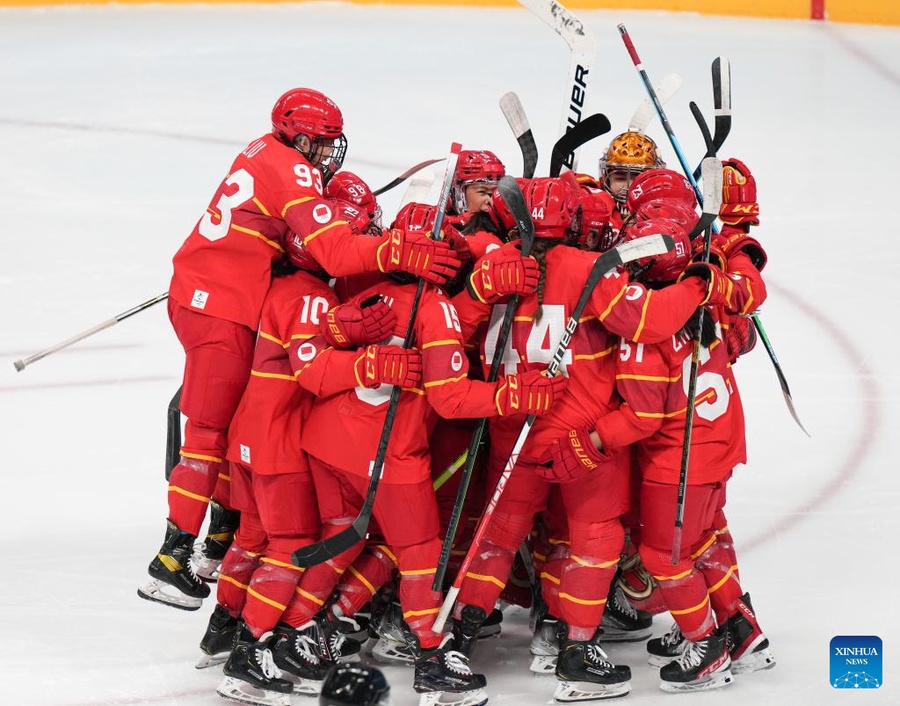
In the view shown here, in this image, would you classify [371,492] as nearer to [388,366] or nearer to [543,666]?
[388,366]

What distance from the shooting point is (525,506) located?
4262mm

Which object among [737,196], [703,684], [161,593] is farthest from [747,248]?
[161,593]

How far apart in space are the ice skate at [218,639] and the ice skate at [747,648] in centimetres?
143

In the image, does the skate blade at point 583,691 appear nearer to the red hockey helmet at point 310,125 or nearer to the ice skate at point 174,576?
the ice skate at point 174,576

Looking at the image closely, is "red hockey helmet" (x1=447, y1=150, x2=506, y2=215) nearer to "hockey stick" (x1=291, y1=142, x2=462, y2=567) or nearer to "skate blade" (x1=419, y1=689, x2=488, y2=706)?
"hockey stick" (x1=291, y1=142, x2=462, y2=567)

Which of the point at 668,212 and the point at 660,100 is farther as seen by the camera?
the point at 660,100

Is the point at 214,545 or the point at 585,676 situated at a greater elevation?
the point at 214,545

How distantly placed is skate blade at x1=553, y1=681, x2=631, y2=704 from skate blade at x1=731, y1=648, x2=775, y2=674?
381 mm

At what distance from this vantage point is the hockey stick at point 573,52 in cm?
501

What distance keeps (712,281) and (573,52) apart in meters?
1.37

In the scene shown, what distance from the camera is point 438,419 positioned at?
427 cm

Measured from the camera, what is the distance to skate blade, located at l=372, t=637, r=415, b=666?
4359 millimetres

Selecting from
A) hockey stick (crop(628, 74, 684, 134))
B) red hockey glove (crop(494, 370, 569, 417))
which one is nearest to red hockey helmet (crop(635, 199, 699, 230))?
red hockey glove (crop(494, 370, 569, 417))

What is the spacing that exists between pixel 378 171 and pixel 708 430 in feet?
16.5
